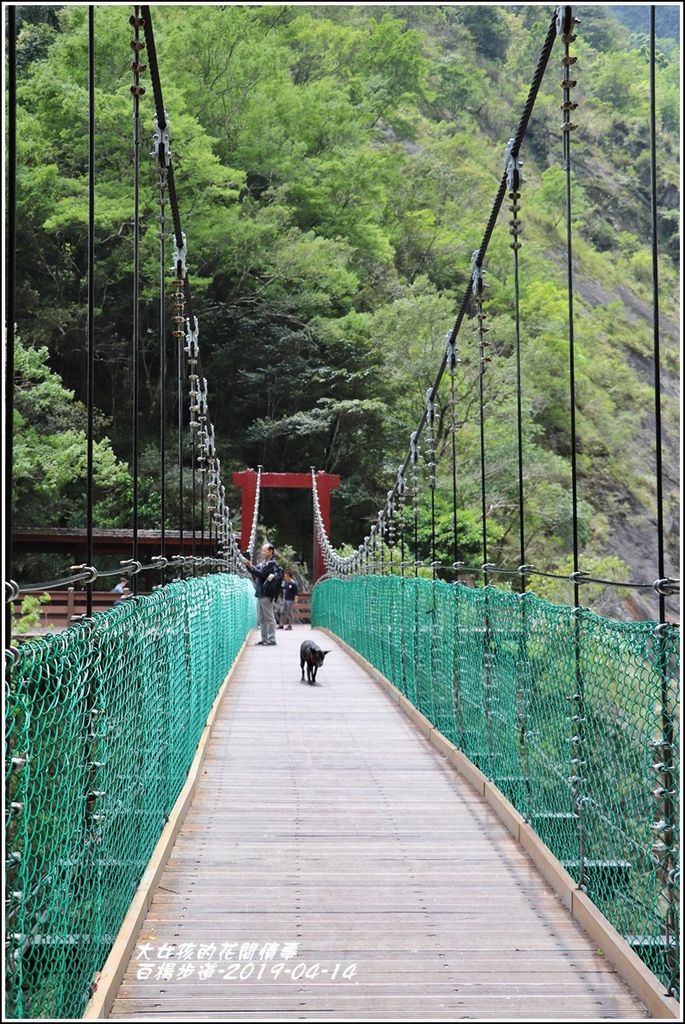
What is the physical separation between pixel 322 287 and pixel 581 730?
799 inches

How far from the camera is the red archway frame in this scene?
17.4 meters

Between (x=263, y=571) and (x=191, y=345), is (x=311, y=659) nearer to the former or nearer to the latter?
(x=263, y=571)

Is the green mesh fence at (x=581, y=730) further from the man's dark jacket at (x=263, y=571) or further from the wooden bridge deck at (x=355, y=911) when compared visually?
the man's dark jacket at (x=263, y=571)

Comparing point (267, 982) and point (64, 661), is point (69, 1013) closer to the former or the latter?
point (267, 982)

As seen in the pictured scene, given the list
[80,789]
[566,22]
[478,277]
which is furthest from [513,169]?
[80,789]

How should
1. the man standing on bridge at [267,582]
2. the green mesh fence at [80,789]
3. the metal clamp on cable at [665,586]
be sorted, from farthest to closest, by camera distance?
1. the man standing on bridge at [267,582]
2. the metal clamp on cable at [665,586]
3. the green mesh fence at [80,789]

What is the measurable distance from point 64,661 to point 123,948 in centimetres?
94

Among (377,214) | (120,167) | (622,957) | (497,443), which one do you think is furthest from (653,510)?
(622,957)

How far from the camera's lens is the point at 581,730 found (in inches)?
112

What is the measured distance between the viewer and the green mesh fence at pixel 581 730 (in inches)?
85.1

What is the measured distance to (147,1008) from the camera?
2.19 m

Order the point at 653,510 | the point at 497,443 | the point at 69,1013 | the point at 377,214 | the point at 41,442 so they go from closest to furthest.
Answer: the point at 69,1013 < the point at 41,442 < the point at 497,443 < the point at 653,510 < the point at 377,214

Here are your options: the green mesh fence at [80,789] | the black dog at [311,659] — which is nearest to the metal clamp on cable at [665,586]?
the green mesh fence at [80,789]

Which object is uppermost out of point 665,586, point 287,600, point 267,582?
point 665,586
